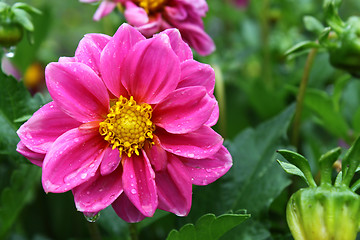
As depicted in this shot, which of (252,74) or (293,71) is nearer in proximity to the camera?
(293,71)

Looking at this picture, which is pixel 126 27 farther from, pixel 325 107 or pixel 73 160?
pixel 325 107

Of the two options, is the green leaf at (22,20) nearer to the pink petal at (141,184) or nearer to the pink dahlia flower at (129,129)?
the pink dahlia flower at (129,129)

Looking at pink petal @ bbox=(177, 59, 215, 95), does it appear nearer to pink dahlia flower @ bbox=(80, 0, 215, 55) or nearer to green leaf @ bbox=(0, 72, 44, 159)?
pink dahlia flower @ bbox=(80, 0, 215, 55)

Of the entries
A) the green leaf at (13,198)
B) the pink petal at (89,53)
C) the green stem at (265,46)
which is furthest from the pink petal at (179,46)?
the green stem at (265,46)

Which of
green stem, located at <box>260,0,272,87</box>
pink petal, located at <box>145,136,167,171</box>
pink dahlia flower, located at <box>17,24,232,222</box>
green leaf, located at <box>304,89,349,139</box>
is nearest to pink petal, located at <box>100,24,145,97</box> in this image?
pink dahlia flower, located at <box>17,24,232,222</box>

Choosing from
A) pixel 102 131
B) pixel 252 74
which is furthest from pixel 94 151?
pixel 252 74
